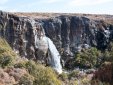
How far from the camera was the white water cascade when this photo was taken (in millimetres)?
103025

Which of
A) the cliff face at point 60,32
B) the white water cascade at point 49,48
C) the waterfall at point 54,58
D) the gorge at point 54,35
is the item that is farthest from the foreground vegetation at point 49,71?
the white water cascade at point 49,48

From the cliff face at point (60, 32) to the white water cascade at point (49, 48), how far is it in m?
0.93

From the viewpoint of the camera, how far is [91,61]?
11025 cm

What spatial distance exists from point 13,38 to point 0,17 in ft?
17.8

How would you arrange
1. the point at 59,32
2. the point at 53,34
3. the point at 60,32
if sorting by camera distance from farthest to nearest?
1. the point at 60,32
2. the point at 59,32
3. the point at 53,34

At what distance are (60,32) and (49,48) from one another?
8588mm

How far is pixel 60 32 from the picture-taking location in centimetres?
11188

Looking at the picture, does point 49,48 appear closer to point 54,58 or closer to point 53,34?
point 54,58

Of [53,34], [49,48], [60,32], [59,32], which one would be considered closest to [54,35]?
[53,34]

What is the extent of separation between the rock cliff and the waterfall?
2.48 metres

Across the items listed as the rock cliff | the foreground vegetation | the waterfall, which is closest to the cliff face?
the rock cliff

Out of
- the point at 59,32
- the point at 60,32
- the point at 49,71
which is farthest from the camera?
the point at 60,32

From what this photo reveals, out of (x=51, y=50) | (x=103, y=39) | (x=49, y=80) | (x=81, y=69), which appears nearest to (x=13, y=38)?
(x=51, y=50)

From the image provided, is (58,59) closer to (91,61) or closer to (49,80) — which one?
(91,61)
